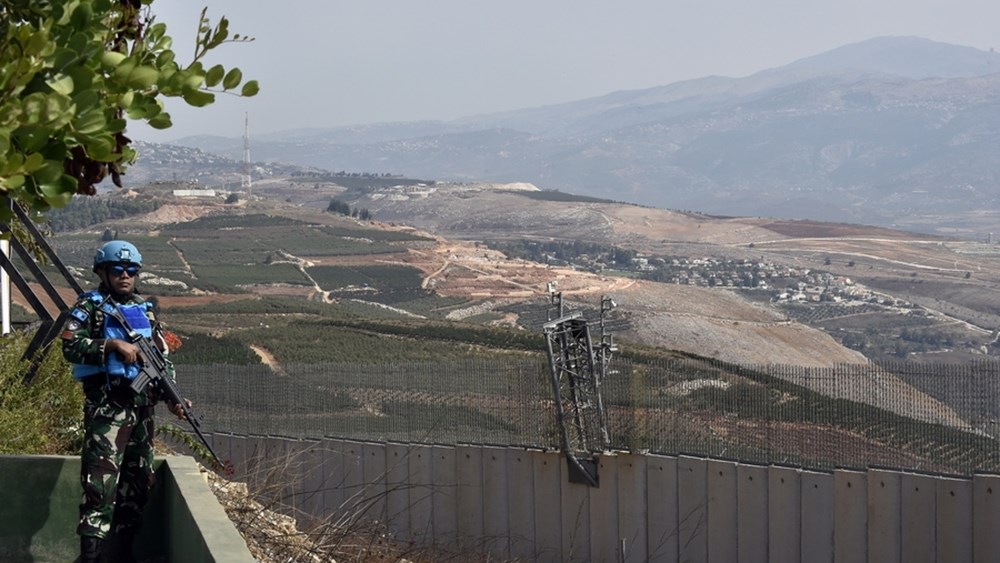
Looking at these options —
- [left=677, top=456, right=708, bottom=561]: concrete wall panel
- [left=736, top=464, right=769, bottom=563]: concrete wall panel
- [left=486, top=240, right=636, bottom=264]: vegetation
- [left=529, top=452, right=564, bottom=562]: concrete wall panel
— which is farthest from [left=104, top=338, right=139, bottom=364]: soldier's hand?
[left=486, top=240, right=636, bottom=264]: vegetation

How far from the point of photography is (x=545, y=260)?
109375 mm

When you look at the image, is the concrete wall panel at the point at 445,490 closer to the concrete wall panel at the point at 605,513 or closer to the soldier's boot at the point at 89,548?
A: the concrete wall panel at the point at 605,513

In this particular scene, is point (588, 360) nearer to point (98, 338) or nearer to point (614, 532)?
point (614, 532)

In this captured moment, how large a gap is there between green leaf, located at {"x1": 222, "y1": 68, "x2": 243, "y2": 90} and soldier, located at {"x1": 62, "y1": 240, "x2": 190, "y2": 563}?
2430 millimetres

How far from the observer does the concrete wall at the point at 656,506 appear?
1289cm

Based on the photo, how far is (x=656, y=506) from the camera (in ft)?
50.4

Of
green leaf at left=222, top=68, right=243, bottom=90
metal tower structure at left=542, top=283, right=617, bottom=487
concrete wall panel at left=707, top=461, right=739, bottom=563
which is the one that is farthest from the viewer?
metal tower structure at left=542, top=283, right=617, bottom=487

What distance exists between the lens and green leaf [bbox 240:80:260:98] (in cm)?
514

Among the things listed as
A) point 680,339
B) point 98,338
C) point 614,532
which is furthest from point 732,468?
point 680,339

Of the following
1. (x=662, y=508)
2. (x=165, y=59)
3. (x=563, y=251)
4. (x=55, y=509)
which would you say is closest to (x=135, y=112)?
(x=165, y=59)

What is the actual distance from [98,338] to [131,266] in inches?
15.6

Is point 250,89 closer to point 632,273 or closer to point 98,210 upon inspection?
point 98,210

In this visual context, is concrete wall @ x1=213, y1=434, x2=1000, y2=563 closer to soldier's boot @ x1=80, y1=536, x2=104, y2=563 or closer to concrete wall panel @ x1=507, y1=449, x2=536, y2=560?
concrete wall panel @ x1=507, y1=449, x2=536, y2=560

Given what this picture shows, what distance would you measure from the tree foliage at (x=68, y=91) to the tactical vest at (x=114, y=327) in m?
2.18
